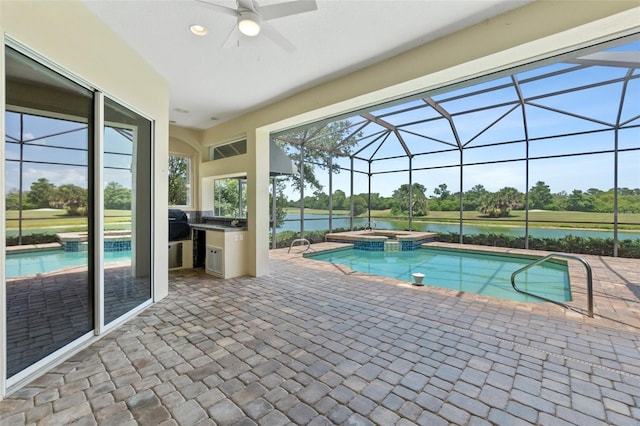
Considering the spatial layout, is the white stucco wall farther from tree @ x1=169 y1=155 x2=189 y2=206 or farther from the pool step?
the pool step

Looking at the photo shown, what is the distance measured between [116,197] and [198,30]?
2069mm

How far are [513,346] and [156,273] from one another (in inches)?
173

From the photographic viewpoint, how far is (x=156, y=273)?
387cm

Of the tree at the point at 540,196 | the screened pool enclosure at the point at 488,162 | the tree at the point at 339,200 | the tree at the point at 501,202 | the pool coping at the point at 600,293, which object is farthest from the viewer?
the tree at the point at 339,200

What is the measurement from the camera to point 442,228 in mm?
11062

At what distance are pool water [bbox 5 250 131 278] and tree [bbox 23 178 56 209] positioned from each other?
412mm

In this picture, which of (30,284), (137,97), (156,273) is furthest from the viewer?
(156,273)

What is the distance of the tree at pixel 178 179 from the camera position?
6.35 meters

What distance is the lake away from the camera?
8.59m

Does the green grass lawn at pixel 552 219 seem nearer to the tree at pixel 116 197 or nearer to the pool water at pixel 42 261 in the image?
the tree at pixel 116 197

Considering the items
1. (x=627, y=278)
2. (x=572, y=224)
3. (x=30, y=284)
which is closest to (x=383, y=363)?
(x=30, y=284)

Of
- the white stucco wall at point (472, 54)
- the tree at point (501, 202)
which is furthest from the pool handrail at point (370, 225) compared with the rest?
the white stucco wall at point (472, 54)

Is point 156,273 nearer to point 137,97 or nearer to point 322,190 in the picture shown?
point 137,97

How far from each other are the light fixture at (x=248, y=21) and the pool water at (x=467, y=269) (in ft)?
17.2
